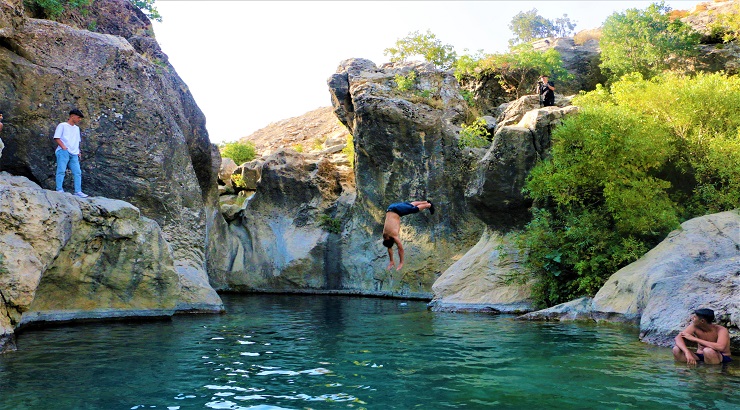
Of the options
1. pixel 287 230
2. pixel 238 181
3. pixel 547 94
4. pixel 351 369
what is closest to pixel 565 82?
pixel 547 94

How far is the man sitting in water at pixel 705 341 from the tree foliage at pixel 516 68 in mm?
30367

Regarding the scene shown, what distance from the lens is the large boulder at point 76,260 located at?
40.0 feet

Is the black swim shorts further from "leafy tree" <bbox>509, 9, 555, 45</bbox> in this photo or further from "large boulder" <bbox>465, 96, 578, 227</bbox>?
"leafy tree" <bbox>509, 9, 555, 45</bbox>

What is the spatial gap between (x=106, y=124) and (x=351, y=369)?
13683 millimetres

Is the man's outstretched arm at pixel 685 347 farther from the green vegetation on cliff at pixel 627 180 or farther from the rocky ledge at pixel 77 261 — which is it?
the rocky ledge at pixel 77 261

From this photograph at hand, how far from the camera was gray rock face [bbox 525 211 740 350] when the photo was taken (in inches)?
456

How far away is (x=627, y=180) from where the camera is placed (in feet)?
60.5

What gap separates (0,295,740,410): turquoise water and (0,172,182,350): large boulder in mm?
1116

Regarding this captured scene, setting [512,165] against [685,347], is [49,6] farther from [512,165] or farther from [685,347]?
[685,347]

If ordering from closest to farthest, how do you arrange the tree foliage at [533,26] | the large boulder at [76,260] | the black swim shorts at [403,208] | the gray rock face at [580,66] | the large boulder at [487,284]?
1. the large boulder at [76,260]
2. the black swim shorts at [403,208]
3. the large boulder at [487,284]
4. the gray rock face at [580,66]
5. the tree foliage at [533,26]

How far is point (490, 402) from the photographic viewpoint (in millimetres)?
7453

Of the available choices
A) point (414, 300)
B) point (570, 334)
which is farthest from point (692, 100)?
point (414, 300)

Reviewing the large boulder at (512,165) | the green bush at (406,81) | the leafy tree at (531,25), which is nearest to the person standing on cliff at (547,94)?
the large boulder at (512,165)

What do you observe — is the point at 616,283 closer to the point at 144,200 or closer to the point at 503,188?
the point at 503,188
